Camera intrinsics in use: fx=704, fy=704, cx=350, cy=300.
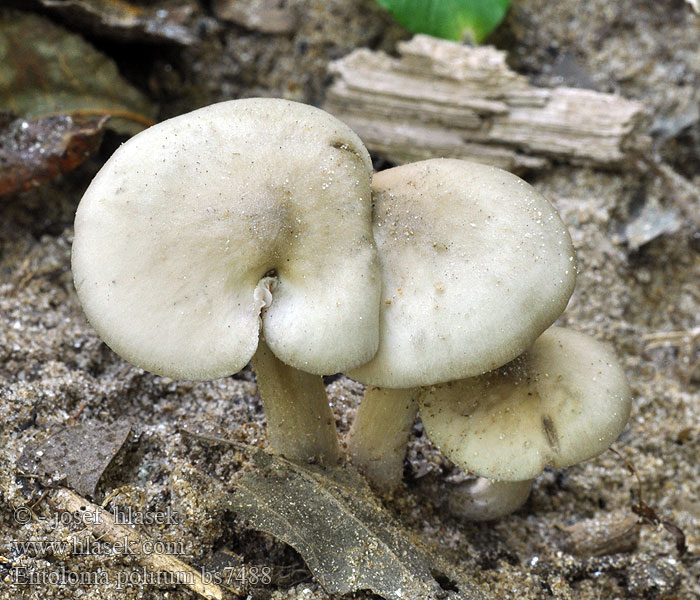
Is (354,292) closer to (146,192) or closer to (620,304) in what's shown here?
(146,192)

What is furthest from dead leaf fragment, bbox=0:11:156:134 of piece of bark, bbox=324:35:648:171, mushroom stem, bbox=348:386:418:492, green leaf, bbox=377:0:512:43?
mushroom stem, bbox=348:386:418:492

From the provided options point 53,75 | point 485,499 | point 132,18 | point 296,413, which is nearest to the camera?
point 296,413

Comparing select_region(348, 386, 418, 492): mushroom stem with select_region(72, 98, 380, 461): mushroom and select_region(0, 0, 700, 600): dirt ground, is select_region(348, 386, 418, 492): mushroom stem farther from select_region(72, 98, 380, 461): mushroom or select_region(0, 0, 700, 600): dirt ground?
select_region(72, 98, 380, 461): mushroom

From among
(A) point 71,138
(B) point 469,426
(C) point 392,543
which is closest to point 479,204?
(B) point 469,426

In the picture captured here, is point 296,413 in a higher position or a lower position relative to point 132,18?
lower

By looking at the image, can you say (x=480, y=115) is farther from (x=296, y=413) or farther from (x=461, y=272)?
(x=296, y=413)

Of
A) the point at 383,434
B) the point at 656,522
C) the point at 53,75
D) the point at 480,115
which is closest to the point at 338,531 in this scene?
the point at 383,434
